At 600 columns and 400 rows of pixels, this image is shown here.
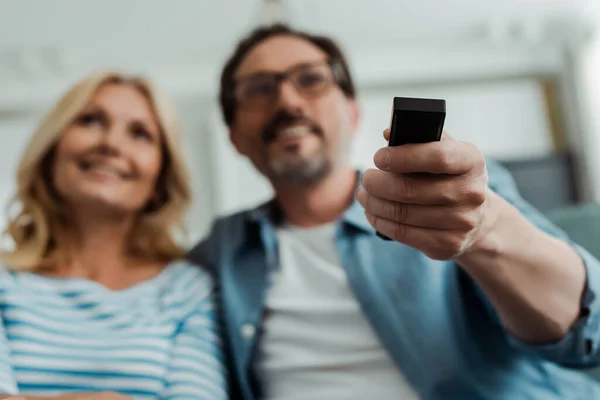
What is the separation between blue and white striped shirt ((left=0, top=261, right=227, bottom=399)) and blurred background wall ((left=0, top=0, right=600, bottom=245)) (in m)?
1.88

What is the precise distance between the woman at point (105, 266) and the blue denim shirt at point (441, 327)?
3.7 inches

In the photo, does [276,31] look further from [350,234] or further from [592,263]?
[592,263]

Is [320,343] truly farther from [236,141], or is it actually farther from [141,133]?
[141,133]

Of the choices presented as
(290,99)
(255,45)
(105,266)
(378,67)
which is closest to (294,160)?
(290,99)

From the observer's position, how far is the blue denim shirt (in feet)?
2.24

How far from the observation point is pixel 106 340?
31.4 inches

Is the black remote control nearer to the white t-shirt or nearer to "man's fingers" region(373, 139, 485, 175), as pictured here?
"man's fingers" region(373, 139, 485, 175)

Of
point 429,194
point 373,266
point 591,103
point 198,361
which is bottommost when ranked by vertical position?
point 198,361

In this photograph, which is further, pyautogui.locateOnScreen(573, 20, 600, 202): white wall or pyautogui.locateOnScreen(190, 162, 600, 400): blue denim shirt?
pyautogui.locateOnScreen(573, 20, 600, 202): white wall

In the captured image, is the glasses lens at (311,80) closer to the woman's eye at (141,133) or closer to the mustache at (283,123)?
the mustache at (283,123)

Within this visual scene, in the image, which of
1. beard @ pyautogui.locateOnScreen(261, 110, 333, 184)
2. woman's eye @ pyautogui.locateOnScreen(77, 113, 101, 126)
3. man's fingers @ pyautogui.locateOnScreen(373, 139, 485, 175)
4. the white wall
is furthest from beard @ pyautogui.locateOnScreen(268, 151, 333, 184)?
the white wall

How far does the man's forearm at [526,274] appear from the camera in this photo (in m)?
0.54

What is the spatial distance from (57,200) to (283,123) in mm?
557

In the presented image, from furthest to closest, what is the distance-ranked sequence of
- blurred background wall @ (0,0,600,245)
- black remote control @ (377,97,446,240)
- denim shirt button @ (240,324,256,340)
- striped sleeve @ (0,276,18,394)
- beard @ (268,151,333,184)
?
blurred background wall @ (0,0,600,245) → beard @ (268,151,333,184) → denim shirt button @ (240,324,256,340) → striped sleeve @ (0,276,18,394) → black remote control @ (377,97,446,240)
